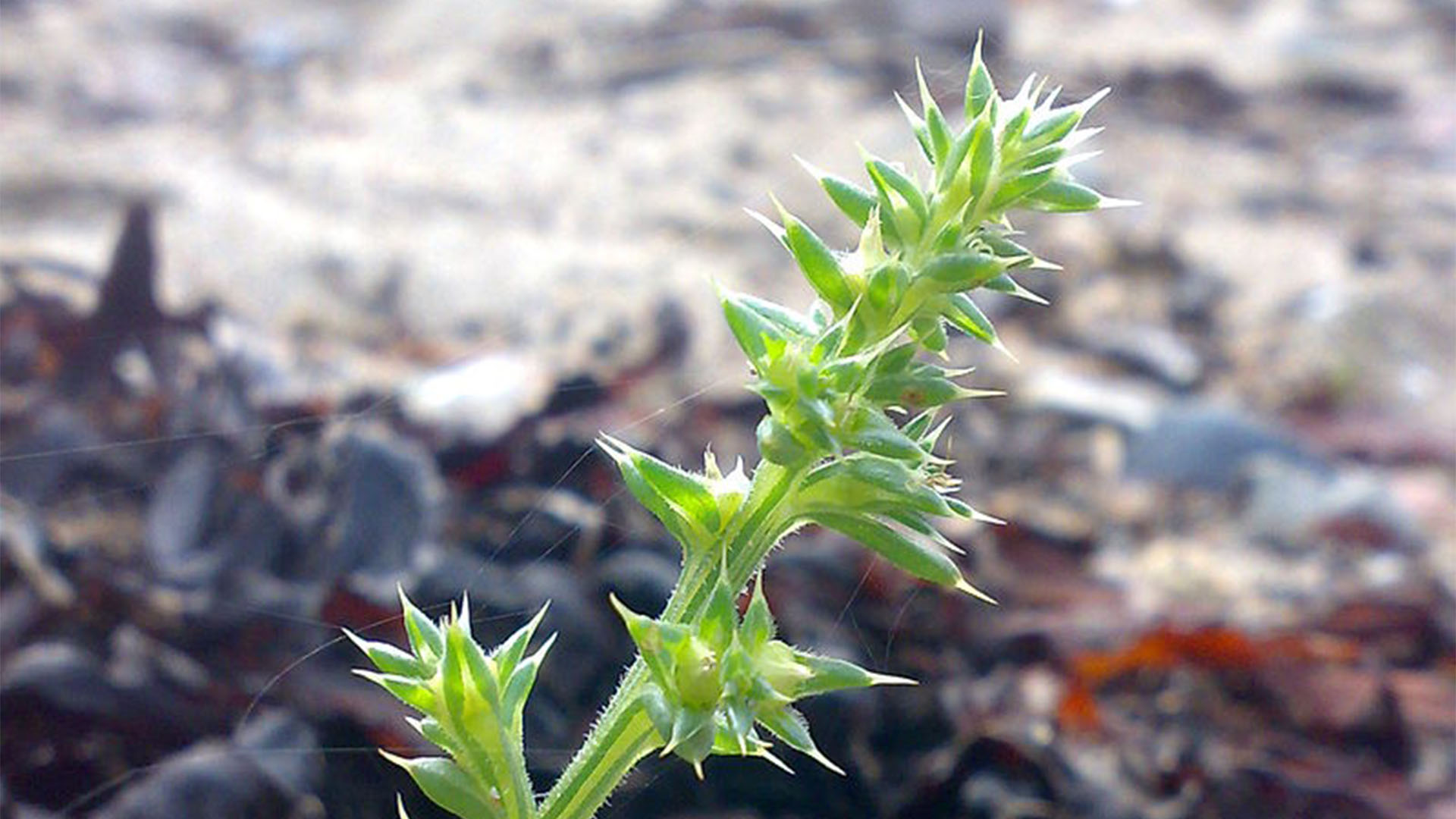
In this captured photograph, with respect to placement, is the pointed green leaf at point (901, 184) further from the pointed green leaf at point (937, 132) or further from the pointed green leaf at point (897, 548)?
the pointed green leaf at point (897, 548)

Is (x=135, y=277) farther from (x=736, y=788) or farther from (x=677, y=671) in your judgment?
(x=677, y=671)

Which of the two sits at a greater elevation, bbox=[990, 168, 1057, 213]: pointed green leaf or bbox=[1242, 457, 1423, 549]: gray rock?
bbox=[990, 168, 1057, 213]: pointed green leaf

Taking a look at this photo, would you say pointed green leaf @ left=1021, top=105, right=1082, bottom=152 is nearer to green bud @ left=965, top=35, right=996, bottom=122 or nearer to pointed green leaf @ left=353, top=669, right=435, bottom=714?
green bud @ left=965, top=35, right=996, bottom=122

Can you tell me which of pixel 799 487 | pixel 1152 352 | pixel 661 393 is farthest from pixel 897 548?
pixel 1152 352

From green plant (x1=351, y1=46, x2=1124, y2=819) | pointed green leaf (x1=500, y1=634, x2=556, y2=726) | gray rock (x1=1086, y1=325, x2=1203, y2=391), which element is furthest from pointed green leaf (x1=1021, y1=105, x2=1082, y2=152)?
gray rock (x1=1086, y1=325, x2=1203, y2=391)

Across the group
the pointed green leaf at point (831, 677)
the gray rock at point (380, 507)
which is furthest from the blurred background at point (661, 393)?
the pointed green leaf at point (831, 677)

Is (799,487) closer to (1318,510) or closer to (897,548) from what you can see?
(897,548)
